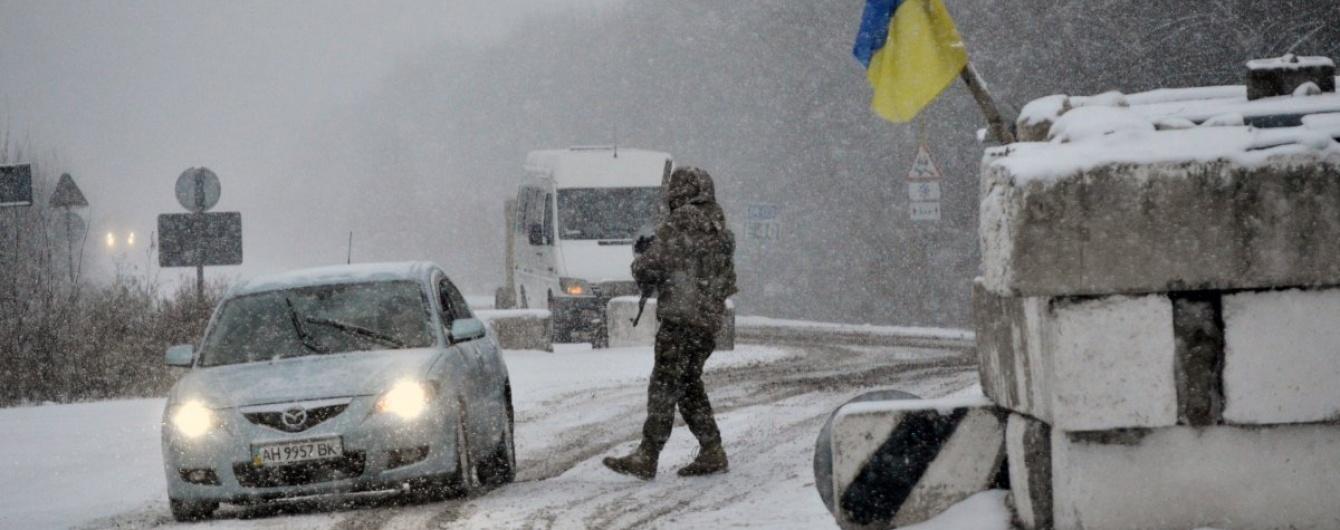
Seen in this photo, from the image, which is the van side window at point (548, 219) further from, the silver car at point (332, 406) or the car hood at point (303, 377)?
the car hood at point (303, 377)

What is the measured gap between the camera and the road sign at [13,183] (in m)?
19.0

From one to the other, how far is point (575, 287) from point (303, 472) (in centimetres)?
1785

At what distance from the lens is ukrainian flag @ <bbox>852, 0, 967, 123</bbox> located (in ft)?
23.6

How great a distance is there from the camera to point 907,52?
7.31 metres

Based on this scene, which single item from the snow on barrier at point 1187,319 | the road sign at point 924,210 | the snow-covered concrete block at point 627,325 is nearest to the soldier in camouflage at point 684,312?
the snow on barrier at point 1187,319

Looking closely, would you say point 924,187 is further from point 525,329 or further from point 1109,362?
point 1109,362

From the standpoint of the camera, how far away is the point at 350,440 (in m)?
9.75

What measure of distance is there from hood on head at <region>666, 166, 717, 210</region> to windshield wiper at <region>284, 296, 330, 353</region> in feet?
7.17

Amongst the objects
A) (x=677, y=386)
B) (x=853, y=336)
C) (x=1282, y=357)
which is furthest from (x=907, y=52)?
(x=853, y=336)

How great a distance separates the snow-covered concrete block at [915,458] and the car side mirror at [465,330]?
4433 mm

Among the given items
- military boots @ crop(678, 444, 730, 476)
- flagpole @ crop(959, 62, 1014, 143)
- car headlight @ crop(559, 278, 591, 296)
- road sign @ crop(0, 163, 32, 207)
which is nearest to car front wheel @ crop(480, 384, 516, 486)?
military boots @ crop(678, 444, 730, 476)

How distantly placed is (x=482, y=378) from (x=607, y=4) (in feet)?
207

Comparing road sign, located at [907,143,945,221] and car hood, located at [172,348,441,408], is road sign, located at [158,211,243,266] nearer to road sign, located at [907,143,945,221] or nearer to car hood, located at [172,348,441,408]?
car hood, located at [172,348,441,408]

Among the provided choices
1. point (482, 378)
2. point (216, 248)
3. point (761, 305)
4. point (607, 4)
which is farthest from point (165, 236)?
point (607, 4)
